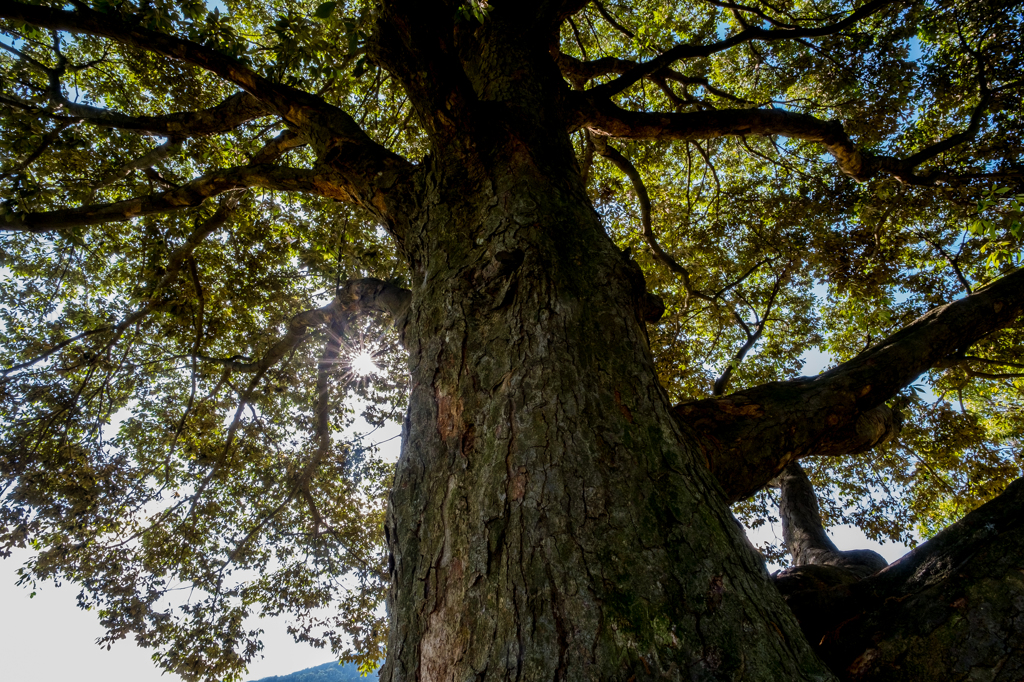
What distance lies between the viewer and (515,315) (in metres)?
1.96

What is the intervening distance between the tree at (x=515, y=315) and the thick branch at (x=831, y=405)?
25 mm

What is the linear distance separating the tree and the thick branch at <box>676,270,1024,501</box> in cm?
2

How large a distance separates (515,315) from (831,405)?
1894mm

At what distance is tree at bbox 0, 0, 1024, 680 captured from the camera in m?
1.40

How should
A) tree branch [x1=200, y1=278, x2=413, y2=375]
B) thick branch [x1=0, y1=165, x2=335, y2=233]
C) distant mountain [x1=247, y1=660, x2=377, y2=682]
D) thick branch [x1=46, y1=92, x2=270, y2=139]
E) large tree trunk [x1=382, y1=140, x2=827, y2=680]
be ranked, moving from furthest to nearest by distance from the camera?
distant mountain [x1=247, y1=660, x2=377, y2=682] < thick branch [x1=46, y1=92, x2=270, y2=139] < tree branch [x1=200, y1=278, x2=413, y2=375] < thick branch [x1=0, y1=165, x2=335, y2=233] < large tree trunk [x1=382, y1=140, x2=827, y2=680]

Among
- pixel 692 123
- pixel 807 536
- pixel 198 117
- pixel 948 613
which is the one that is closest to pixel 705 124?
pixel 692 123

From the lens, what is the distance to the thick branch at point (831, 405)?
8.04ft

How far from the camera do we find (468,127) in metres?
2.62

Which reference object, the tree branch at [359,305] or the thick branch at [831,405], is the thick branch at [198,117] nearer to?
the tree branch at [359,305]

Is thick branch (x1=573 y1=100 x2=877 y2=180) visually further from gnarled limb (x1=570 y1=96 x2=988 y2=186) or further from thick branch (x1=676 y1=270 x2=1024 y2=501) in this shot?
thick branch (x1=676 y1=270 x2=1024 y2=501)

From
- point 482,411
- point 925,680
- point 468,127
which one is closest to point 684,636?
point 925,680

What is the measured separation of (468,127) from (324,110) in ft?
3.63

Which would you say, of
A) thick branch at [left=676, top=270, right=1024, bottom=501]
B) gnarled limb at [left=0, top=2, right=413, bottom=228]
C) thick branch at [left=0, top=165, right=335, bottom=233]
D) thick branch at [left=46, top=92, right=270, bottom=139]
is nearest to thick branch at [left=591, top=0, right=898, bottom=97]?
gnarled limb at [left=0, top=2, right=413, bottom=228]

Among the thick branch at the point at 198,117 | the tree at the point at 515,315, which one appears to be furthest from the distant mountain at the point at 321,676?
the thick branch at the point at 198,117
